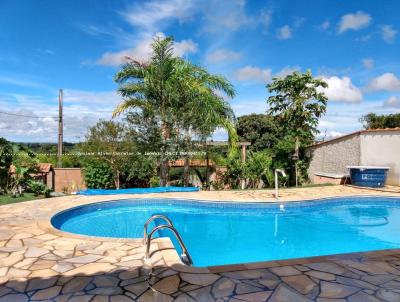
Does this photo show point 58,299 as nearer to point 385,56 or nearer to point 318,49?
point 318,49

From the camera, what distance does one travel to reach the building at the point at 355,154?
12742mm

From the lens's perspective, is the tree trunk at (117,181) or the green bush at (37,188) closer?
the green bush at (37,188)

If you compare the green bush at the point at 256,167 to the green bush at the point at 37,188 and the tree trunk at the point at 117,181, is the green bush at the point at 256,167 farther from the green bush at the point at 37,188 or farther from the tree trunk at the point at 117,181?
the green bush at the point at 37,188

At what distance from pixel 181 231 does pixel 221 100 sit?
6.03 metres

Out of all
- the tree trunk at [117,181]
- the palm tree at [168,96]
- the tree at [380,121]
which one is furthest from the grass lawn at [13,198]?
the tree at [380,121]

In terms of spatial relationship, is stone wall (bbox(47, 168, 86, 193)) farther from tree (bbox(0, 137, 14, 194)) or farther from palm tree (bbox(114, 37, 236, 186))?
palm tree (bbox(114, 37, 236, 186))

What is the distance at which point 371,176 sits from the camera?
1219 centimetres

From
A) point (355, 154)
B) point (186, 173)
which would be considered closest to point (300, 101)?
point (355, 154)

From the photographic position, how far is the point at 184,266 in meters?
4.11

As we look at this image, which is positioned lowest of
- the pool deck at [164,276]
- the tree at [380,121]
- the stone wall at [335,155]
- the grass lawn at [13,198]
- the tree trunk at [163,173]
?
the pool deck at [164,276]

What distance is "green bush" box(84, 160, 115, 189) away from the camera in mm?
12383

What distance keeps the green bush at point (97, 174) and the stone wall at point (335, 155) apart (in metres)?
9.74

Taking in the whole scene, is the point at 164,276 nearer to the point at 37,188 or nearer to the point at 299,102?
the point at 37,188

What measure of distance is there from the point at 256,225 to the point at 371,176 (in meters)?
6.46
